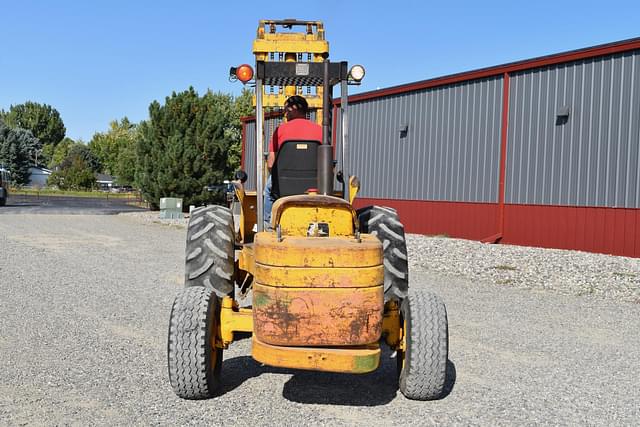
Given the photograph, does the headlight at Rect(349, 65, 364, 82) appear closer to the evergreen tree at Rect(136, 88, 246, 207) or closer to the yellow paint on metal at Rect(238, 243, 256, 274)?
the yellow paint on metal at Rect(238, 243, 256, 274)

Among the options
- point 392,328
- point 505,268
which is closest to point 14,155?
point 505,268

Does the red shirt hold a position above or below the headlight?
below

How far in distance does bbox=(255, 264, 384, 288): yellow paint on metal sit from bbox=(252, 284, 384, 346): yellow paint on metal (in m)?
0.03

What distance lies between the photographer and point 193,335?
4.92 meters

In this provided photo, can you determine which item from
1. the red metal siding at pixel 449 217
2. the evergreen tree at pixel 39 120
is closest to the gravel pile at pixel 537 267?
the red metal siding at pixel 449 217

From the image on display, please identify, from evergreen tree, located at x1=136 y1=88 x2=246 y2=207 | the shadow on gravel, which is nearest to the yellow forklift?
the shadow on gravel

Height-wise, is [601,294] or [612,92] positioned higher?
[612,92]

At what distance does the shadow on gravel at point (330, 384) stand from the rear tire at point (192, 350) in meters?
0.37

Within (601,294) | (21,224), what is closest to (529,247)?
(601,294)

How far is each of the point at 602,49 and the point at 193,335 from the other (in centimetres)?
1381

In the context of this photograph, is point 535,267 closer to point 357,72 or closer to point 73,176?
point 357,72

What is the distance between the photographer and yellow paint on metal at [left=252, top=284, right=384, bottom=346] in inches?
174

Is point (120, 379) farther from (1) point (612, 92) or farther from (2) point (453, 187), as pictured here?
(2) point (453, 187)

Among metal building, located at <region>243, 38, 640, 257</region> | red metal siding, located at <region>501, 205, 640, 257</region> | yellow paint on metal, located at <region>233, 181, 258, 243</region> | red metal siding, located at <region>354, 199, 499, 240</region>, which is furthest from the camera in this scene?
red metal siding, located at <region>354, 199, 499, 240</region>
